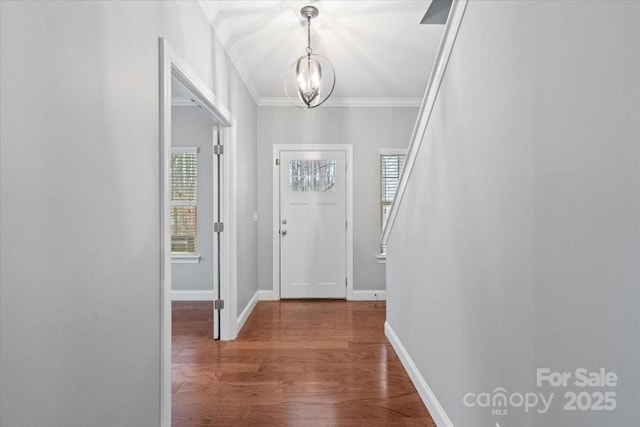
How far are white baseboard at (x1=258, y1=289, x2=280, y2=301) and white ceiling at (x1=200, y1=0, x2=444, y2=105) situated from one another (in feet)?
8.17

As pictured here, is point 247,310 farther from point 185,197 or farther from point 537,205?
point 537,205

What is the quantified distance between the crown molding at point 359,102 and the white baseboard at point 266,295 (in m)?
2.43

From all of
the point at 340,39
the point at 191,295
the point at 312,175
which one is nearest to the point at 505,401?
the point at 340,39

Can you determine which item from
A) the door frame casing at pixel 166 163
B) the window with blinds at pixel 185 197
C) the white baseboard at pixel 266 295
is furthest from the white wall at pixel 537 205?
the window with blinds at pixel 185 197

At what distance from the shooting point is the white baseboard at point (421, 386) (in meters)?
1.72

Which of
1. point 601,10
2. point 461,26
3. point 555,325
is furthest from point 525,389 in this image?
point 461,26

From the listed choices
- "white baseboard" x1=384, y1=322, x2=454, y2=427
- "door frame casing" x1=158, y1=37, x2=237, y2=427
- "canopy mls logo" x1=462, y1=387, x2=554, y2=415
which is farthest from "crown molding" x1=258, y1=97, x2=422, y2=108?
"canopy mls logo" x1=462, y1=387, x2=554, y2=415

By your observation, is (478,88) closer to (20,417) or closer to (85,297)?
(85,297)

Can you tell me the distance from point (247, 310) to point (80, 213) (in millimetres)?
2722

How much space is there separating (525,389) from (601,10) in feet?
3.52

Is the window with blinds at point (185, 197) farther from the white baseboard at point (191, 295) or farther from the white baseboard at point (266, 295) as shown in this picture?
the white baseboard at point (266, 295)

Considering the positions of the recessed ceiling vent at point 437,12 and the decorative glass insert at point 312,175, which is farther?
the decorative glass insert at point 312,175

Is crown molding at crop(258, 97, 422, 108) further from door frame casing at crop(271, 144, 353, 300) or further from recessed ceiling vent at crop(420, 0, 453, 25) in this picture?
recessed ceiling vent at crop(420, 0, 453, 25)

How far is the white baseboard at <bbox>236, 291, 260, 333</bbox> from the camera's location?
128 inches
